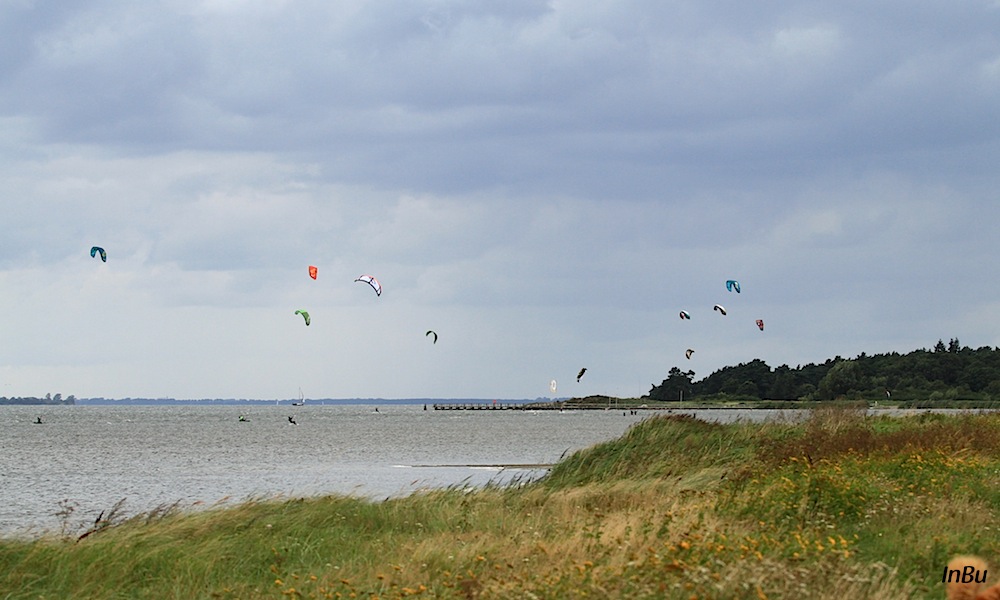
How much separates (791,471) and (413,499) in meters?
6.82

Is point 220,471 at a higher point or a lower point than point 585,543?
lower

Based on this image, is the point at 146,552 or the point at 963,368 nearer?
the point at 146,552

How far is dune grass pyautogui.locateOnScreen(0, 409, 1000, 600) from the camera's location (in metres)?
10.3

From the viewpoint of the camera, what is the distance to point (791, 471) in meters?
18.7

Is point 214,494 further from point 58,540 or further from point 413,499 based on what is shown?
point 58,540

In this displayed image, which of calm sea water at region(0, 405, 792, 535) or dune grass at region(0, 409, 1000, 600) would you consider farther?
calm sea water at region(0, 405, 792, 535)

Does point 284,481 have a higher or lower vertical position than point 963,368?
lower

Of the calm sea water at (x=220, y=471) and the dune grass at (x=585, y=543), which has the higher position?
the dune grass at (x=585, y=543)

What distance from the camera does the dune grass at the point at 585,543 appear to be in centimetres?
Answer: 1033

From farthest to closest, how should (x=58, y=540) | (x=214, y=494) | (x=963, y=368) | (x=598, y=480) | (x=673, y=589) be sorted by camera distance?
(x=963, y=368) → (x=214, y=494) → (x=598, y=480) → (x=58, y=540) → (x=673, y=589)

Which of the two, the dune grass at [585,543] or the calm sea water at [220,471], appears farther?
the calm sea water at [220,471]

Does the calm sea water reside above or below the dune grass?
below

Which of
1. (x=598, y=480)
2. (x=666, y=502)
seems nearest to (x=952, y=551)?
(x=666, y=502)

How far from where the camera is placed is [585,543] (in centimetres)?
1252
